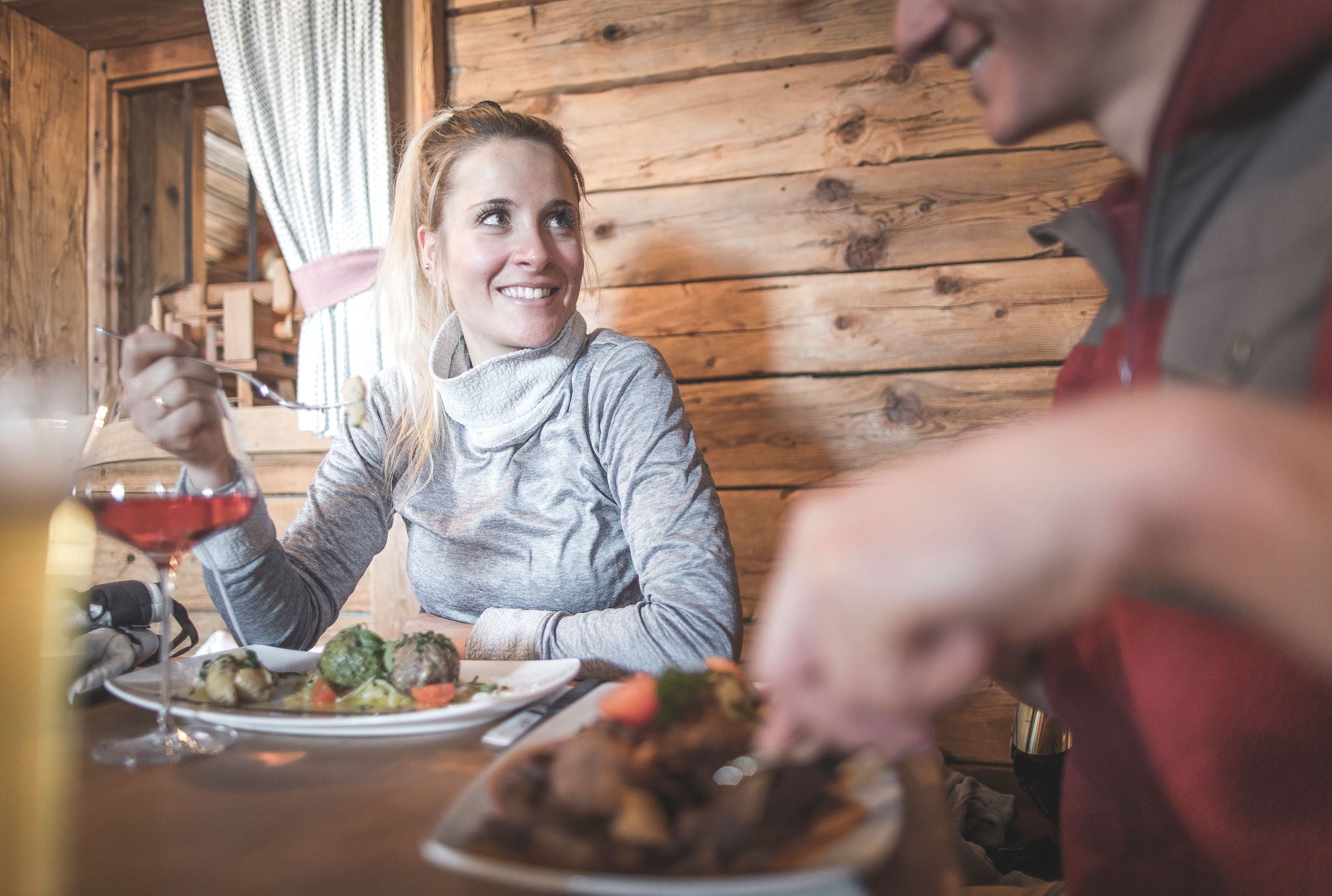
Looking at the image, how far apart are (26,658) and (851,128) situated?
195cm

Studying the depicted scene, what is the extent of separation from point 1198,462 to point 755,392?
175 centimetres

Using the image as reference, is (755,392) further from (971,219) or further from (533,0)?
(533,0)

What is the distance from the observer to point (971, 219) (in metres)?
1.93

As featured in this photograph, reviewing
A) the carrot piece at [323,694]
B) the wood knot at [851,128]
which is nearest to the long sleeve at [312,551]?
the carrot piece at [323,694]

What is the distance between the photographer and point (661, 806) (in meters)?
0.42

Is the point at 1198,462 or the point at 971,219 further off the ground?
the point at 971,219

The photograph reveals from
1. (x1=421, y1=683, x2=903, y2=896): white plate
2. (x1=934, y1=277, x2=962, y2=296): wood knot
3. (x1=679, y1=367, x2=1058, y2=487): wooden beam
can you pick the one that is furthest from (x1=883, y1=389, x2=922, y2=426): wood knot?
(x1=421, y1=683, x2=903, y2=896): white plate

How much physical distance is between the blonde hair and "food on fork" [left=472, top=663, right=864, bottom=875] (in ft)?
3.50

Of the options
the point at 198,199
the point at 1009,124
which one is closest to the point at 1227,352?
the point at 1009,124

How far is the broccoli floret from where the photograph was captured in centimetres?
79

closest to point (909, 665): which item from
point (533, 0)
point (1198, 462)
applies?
point (1198, 462)

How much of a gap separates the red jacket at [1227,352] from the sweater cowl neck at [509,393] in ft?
2.99

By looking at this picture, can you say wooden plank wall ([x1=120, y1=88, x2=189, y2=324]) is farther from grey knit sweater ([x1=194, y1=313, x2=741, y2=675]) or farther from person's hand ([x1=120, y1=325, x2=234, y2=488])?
person's hand ([x1=120, y1=325, x2=234, y2=488])

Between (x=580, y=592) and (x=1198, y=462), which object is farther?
(x=580, y=592)
